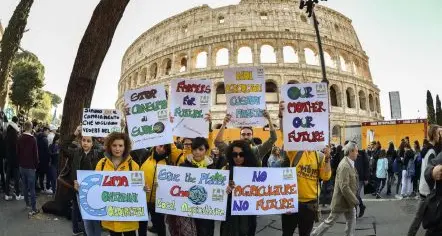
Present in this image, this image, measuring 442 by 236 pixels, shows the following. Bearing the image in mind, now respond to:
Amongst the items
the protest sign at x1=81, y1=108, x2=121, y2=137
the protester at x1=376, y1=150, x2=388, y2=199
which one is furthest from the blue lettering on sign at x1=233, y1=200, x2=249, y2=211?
the protester at x1=376, y1=150, x2=388, y2=199

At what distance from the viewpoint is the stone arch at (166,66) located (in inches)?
1619

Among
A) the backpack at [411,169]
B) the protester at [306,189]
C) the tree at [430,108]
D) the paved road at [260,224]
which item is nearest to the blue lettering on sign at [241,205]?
the protester at [306,189]

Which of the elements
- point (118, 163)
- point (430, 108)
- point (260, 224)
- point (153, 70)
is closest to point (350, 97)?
point (430, 108)

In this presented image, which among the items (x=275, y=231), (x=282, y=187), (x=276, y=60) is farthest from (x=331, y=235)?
(x=276, y=60)

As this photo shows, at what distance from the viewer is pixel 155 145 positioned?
4.55 m

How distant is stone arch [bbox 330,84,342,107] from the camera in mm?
38125

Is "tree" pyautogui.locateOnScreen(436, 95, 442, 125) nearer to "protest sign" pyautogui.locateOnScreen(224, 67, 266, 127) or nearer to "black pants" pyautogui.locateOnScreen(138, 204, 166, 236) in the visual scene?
"protest sign" pyautogui.locateOnScreen(224, 67, 266, 127)

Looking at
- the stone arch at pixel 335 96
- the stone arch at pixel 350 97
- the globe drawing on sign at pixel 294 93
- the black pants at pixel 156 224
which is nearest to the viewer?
the black pants at pixel 156 224

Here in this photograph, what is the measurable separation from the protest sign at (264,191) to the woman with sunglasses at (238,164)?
0.26 feet

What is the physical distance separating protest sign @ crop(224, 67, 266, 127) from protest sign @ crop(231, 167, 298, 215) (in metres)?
1.11

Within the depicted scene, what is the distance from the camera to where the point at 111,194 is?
376 centimetres

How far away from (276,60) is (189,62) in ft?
28.3

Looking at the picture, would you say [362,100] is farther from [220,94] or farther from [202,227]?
[202,227]

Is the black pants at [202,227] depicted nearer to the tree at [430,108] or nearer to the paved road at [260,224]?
the paved road at [260,224]
